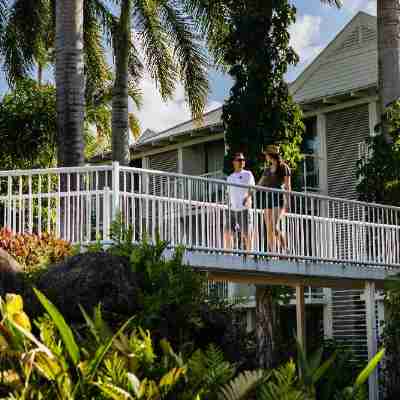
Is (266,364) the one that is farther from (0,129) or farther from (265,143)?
(0,129)

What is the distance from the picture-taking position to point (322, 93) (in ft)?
93.2

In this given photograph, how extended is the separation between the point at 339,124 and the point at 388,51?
221 inches

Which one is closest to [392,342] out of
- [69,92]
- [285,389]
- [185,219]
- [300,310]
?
[300,310]

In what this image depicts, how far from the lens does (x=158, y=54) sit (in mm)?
26141

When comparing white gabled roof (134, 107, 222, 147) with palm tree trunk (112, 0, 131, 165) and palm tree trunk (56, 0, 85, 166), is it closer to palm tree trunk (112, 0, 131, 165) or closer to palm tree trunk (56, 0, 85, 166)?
palm tree trunk (112, 0, 131, 165)

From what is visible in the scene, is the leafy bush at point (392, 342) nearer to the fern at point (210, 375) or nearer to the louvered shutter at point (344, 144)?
the louvered shutter at point (344, 144)

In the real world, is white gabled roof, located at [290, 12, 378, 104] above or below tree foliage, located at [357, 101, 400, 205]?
above

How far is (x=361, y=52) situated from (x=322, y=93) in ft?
4.98

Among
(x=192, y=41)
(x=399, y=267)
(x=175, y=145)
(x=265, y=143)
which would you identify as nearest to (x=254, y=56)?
(x=265, y=143)

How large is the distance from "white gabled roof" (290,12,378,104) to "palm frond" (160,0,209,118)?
303 cm

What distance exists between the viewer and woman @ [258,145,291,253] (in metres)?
16.0

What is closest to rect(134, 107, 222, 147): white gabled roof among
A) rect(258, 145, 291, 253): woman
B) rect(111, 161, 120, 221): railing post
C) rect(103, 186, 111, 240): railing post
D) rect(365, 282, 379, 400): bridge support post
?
rect(365, 282, 379, 400): bridge support post

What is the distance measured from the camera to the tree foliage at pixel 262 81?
21.8 m

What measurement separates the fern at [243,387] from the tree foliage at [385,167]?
13.4 metres
